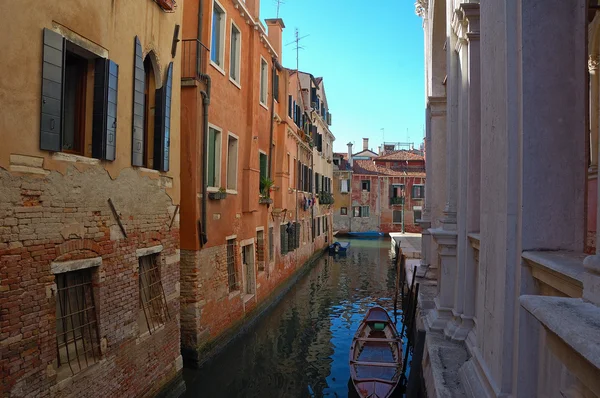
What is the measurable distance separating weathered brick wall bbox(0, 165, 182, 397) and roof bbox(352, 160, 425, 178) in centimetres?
3525

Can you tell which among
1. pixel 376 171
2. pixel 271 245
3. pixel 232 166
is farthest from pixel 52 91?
pixel 376 171

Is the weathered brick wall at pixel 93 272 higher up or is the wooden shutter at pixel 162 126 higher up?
the wooden shutter at pixel 162 126

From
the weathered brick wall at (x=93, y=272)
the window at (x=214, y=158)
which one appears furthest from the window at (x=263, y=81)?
the weathered brick wall at (x=93, y=272)

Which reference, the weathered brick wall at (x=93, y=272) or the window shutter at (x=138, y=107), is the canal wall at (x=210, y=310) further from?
the window shutter at (x=138, y=107)

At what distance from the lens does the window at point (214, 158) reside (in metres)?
9.05

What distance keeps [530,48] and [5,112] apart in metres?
4.23

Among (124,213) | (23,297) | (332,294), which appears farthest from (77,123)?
(332,294)

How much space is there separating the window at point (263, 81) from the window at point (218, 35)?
10.2 feet

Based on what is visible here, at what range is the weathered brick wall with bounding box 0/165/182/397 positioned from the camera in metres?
4.03

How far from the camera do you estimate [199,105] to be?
815cm

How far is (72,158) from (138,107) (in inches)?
61.5

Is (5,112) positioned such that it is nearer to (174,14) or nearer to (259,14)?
(174,14)

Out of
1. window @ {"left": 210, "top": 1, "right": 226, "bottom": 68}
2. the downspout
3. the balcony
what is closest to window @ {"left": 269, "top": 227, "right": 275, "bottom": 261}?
the downspout

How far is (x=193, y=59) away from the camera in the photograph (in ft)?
27.0
